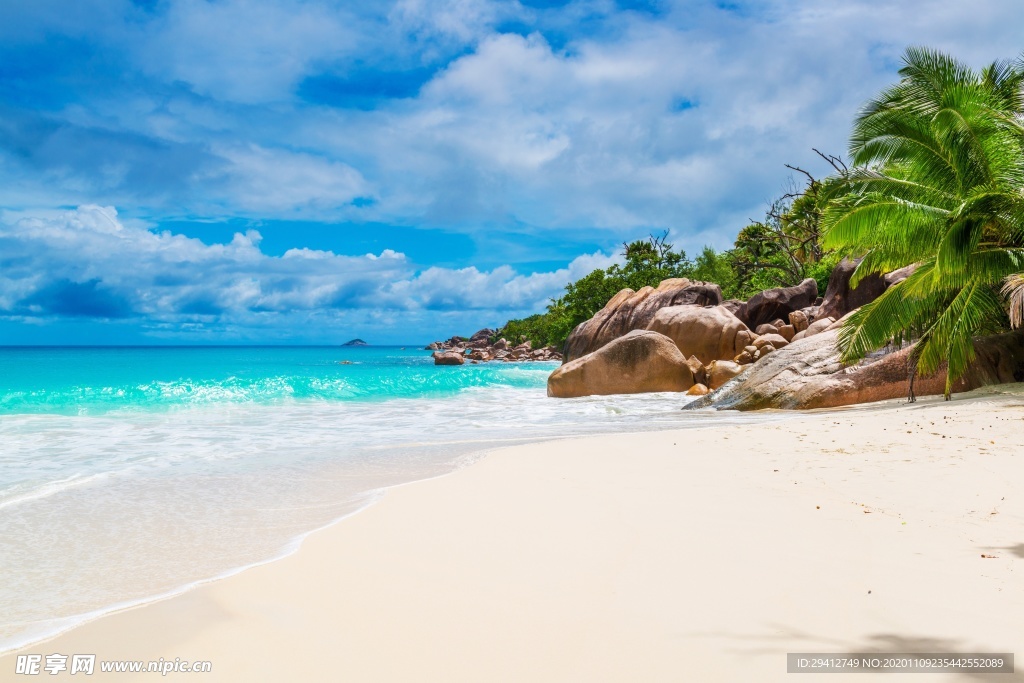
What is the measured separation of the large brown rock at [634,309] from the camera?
2972 cm

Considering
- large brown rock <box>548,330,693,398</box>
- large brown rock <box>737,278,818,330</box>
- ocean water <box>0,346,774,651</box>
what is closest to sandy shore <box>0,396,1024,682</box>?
ocean water <box>0,346,774,651</box>

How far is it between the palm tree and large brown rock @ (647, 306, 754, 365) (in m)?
8.95

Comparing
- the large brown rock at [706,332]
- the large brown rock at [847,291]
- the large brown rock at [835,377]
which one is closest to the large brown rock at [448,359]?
the large brown rock at [706,332]

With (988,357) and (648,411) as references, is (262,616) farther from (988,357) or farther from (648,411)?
(988,357)

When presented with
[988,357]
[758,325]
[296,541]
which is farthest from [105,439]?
[758,325]

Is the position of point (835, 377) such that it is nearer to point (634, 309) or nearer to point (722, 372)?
point (722, 372)

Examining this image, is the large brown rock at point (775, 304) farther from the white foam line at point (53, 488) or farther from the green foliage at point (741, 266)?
the white foam line at point (53, 488)

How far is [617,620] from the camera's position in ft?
9.48

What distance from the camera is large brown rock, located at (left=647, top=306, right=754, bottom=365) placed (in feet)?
73.1

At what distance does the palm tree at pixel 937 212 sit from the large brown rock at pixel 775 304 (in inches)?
505

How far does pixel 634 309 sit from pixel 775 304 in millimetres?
6818

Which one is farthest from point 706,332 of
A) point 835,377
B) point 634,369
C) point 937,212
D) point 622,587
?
point 622,587

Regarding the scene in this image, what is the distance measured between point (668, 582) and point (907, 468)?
148 inches

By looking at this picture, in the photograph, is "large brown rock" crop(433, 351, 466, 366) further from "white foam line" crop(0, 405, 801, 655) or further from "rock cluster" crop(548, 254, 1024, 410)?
"white foam line" crop(0, 405, 801, 655)
